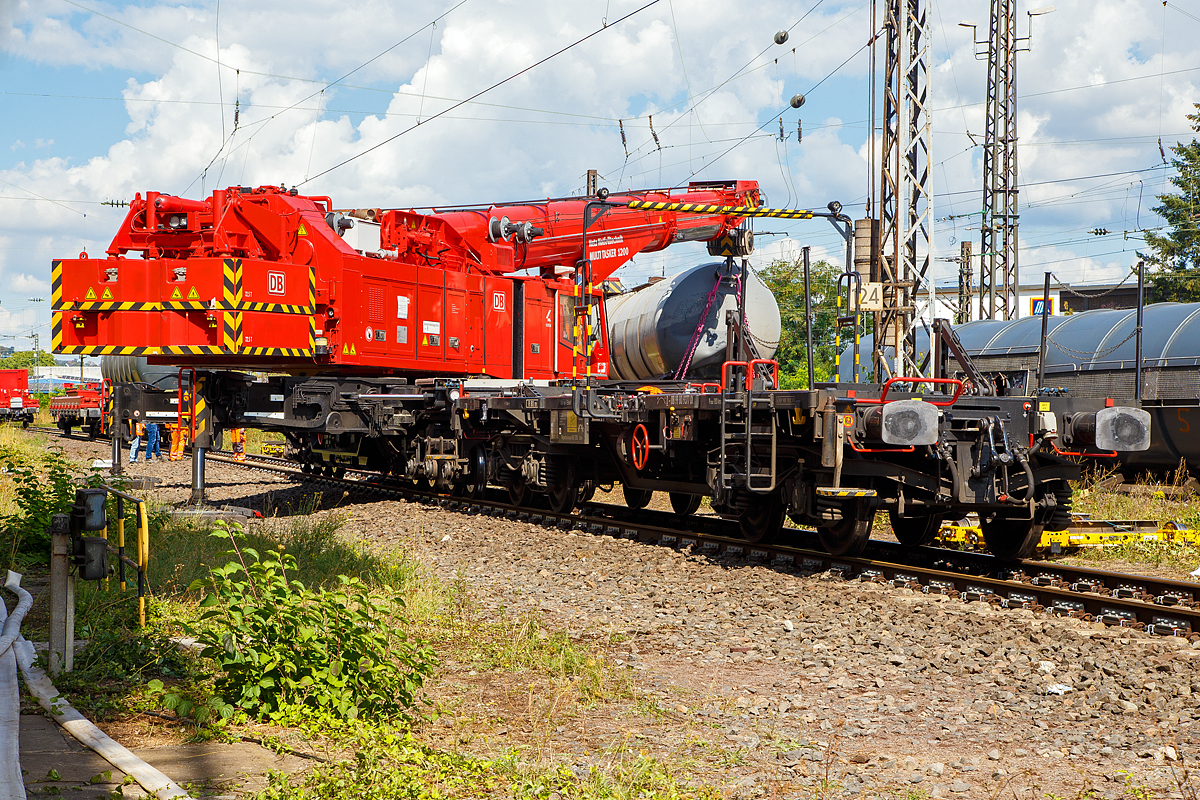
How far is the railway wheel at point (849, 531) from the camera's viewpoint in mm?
9609

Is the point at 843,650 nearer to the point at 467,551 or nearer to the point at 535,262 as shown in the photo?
the point at 467,551

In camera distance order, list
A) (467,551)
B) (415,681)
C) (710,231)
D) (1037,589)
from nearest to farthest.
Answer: (415,681), (1037,589), (467,551), (710,231)

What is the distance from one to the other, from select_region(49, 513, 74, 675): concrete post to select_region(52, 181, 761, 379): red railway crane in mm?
7058

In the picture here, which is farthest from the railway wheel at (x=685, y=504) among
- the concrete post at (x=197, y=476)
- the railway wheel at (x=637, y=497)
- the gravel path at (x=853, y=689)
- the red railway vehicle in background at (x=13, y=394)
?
the red railway vehicle in background at (x=13, y=394)

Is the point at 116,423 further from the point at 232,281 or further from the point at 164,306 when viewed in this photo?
the point at 232,281

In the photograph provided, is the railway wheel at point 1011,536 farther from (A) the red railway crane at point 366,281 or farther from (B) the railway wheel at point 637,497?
(A) the red railway crane at point 366,281

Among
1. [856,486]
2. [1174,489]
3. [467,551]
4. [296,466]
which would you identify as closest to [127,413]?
[467,551]

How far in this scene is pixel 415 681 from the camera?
17.1 feet

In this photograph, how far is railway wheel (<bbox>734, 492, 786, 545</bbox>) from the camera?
1069cm

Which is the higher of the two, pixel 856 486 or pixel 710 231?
pixel 710 231

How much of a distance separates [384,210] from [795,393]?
26.1 ft

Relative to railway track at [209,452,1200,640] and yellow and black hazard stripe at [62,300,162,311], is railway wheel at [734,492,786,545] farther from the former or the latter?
yellow and black hazard stripe at [62,300,162,311]

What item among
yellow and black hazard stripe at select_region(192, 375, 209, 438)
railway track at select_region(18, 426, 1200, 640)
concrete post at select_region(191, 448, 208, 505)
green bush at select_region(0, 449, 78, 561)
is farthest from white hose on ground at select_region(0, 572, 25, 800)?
concrete post at select_region(191, 448, 208, 505)

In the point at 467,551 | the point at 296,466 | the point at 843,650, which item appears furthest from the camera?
the point at 296,466
